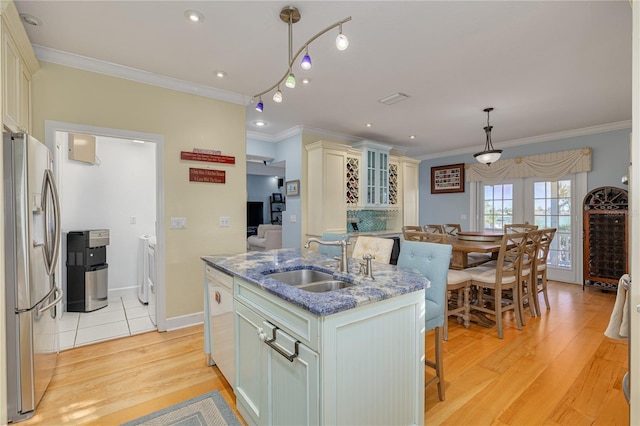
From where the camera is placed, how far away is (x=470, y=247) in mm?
3148

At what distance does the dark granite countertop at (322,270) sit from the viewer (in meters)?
1.24

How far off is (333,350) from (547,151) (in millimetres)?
5966

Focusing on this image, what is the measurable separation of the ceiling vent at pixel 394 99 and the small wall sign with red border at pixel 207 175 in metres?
2.09

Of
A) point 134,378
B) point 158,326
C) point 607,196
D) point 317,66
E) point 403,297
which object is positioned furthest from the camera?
point 607,196

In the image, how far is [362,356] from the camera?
131cm

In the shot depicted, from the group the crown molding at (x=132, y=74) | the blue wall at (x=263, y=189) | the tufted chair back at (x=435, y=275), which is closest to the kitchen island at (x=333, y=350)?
the tufted chair back at (x=435, y=275)

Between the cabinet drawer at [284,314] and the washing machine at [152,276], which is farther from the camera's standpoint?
the washing machine at [152,276]

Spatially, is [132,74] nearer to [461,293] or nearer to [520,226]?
[461,293]

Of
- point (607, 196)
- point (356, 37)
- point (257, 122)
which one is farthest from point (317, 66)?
point (607, 196)

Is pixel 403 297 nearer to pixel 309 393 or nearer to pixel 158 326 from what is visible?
pixel 309 393

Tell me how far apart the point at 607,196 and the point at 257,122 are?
5305 mm

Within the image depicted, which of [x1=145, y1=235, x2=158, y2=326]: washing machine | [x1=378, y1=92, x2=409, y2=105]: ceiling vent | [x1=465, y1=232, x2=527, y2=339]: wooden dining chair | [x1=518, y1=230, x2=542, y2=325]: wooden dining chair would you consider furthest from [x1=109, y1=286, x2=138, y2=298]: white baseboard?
[x1=518, y1=230, x2=542, y2=325]: wooden dining chair

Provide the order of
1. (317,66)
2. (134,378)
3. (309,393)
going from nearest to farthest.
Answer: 1. (309,393)
2. (134,378)
3. (317,66)

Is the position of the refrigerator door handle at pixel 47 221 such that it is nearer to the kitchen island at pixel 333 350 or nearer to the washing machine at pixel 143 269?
the kitchen island at pixel 333 350
